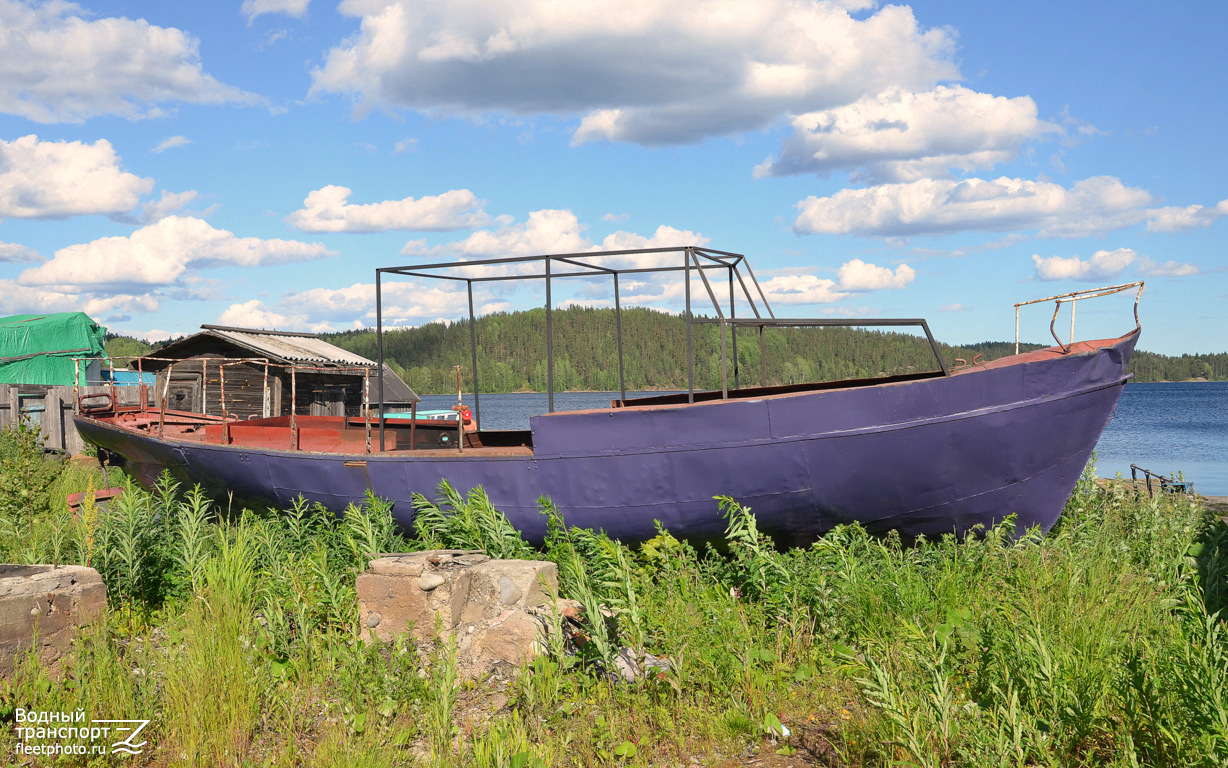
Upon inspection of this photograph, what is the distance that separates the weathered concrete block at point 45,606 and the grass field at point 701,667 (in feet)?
0.69

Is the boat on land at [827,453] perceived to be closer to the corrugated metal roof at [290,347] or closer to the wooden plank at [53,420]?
the corrugated metal roof at [290,347]

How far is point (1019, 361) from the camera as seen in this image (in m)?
7.86

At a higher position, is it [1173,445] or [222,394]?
[222,394]

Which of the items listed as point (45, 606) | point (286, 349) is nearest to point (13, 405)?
point (286, 349)

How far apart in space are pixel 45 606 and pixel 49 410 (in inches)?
665

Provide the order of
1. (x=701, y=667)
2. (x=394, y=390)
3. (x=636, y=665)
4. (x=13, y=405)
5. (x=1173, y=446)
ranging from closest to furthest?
(x=701, y=667) < (x=636, y=665) < (x=13, y=405) < (x=394, y=390) < (x=1173, y=446)

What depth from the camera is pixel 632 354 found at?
139 meters

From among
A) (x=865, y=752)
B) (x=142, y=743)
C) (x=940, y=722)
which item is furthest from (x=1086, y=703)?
(x=142, y=743)

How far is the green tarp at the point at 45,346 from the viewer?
1078 inches

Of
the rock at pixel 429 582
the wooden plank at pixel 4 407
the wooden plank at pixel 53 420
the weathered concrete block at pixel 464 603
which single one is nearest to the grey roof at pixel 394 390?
the wooden plank at pixel 53 420

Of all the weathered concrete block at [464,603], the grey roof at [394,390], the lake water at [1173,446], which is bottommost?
the lake water at [1173,446]

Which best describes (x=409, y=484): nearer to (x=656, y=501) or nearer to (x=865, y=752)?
(x=656, y=501)

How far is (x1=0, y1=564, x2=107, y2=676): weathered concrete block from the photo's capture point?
5031mm

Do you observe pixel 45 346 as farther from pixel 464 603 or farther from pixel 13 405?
pixel 464 603
